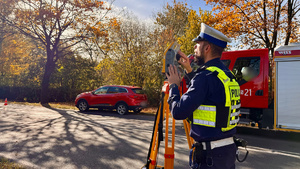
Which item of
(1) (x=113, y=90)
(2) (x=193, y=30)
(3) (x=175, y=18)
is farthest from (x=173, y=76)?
(3) (x=175, y=18)

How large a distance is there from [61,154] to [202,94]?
4.42 meters

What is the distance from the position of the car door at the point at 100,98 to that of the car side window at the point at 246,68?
306 inches

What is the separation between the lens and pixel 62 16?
59.4 feet

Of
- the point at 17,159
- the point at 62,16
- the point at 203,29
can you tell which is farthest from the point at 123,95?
the point at 203,29

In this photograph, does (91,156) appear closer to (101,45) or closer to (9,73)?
(101,45)

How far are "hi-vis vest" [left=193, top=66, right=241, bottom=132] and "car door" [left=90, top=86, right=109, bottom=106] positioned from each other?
1180 cm

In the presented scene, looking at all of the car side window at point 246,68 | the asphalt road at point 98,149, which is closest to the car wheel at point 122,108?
the asphalt road at point 98,149

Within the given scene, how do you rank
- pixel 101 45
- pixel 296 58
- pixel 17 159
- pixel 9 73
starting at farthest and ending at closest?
pixel 9 73
pixel 101 45
pixel 296 58
pixel 17 159

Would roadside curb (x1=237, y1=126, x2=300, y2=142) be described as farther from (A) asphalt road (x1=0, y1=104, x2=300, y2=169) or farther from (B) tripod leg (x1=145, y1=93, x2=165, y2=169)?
(B) tripod leg (x1=145, y1=93, x2=165, y2=169)

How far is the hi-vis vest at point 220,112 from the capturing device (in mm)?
1697

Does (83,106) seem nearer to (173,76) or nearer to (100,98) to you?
(100,98)

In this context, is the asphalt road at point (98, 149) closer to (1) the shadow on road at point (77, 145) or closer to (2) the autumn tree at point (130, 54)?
(1) the shadow on road at point (77, 145)

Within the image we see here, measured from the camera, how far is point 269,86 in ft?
27.0

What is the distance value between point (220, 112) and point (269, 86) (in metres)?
7.51
